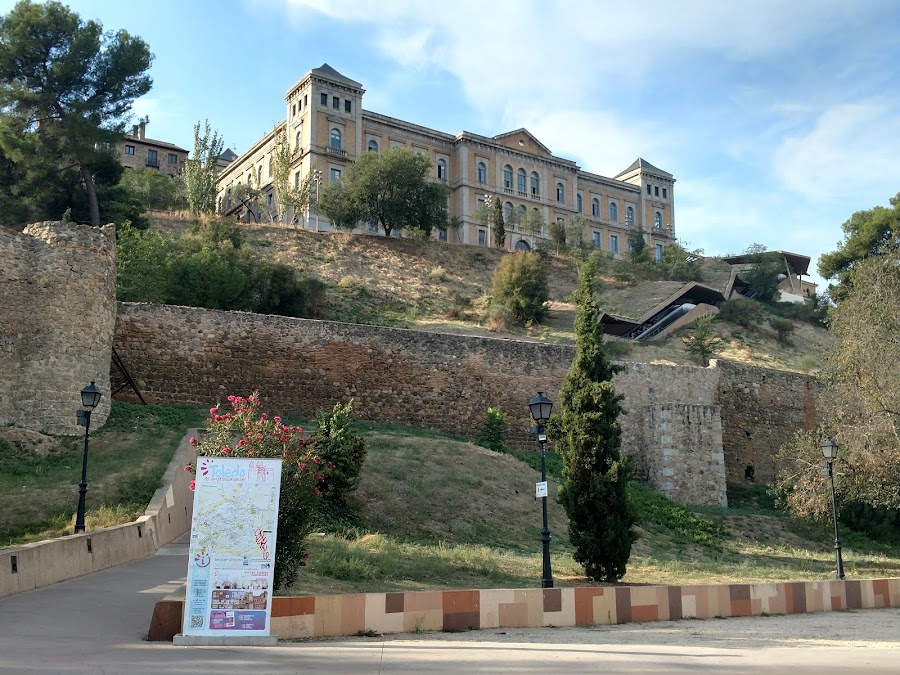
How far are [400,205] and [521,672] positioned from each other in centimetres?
4289

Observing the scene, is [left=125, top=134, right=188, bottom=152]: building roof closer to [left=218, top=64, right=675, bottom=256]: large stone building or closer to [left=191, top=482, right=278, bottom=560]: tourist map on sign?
[left=218, top=64, right=675, bottom=256]: large stone building

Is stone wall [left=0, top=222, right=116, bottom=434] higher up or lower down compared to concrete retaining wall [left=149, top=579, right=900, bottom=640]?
higher up

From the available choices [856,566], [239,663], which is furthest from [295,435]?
[856,566]

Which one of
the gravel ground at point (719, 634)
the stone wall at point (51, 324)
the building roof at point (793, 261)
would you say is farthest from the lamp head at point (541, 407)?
the building roof at point (793, 261)

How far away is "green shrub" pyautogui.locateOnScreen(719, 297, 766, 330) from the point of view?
1875 inches

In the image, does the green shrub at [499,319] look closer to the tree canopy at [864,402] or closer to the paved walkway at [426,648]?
the tree canopy at [864,402]

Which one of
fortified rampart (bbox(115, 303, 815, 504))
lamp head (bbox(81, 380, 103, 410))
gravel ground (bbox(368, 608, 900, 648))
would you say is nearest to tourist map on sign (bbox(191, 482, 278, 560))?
gravel ground (bbox(368, 608, 900, 648))

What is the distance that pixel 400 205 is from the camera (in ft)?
159

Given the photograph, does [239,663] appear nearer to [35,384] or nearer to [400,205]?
[35,384]

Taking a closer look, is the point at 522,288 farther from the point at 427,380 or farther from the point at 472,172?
the point at 472,172

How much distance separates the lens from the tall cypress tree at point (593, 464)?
14.2 meters

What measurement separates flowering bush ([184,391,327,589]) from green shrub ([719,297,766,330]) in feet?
136

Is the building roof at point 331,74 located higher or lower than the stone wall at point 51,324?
higher

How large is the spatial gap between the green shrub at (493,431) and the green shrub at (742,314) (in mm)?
27014
